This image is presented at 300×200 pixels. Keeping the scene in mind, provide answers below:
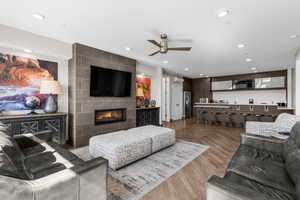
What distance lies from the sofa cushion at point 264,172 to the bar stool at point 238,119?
5344mm

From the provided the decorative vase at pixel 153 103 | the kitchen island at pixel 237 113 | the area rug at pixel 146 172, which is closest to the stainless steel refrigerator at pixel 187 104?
the kitchen island at pixel 237 113

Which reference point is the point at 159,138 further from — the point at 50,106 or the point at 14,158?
the point at 50,106

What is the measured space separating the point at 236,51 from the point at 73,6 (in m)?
4.26

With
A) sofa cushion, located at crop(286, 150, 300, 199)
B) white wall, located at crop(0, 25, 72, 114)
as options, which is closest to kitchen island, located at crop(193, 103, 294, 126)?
sofa cushion, located at crop(286, 150, 300, 199)

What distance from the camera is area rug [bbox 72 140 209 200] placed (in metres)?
1.85

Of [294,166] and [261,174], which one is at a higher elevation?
[294,166]

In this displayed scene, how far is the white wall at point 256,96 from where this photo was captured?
706 centimetres

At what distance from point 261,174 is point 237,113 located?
573 cm

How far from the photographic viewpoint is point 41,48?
3281 millimetres

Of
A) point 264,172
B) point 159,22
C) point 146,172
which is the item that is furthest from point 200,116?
point 264,172

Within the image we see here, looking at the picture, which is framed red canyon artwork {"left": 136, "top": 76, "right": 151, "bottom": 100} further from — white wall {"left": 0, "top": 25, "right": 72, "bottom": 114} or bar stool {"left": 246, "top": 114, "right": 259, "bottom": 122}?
bar stool {"left": 246, "top": 114, "right": 259, "bottom": 122}

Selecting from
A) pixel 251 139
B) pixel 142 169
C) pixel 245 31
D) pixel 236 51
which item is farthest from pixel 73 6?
pixel 236 51

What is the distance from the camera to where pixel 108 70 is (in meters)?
4.26

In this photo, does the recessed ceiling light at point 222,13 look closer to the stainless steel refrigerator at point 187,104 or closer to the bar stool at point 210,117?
the bar stool at point 210,117
